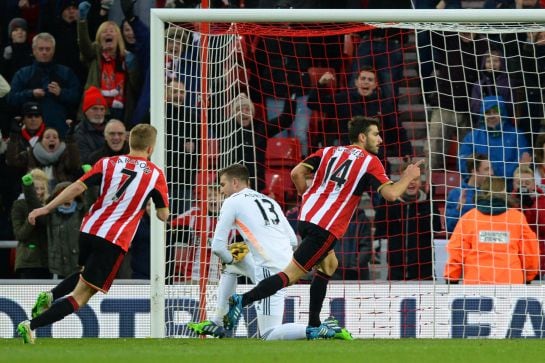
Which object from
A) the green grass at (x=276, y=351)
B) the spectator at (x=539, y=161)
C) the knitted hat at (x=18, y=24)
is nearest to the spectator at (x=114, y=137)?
the knitted hat at (x=18, y=24)

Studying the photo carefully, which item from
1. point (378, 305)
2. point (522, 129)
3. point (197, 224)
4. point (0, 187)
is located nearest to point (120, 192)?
point (197, 224)

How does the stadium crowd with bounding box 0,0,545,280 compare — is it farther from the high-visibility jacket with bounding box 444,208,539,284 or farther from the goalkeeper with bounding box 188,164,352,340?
the goalkeeper with bounding box 188,164,352,340

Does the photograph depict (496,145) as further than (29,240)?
Yes

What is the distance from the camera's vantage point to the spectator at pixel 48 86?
50.8 ft

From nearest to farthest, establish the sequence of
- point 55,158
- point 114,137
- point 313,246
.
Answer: point 313,246 < point 114,137 < point 55,158

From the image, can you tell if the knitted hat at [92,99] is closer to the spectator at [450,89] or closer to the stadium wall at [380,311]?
the stadium wall at [380,311]

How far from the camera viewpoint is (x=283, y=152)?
1444cm

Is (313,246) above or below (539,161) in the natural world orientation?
below

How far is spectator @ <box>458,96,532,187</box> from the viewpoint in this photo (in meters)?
13.8

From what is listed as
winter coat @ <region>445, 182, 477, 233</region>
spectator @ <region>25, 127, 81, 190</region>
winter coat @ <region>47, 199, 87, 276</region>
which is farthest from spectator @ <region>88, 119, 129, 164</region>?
winter coat @ <region>445, 182, 477, 233</region>

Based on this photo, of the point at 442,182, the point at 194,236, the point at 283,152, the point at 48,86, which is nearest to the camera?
the point at 194,236

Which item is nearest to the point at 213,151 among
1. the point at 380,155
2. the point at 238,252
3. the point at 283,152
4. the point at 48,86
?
the point at 283,152

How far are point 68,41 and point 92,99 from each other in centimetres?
162

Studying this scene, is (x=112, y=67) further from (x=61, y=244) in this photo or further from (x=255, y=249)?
(x=255, y=249)
